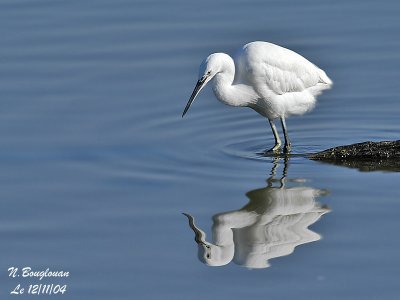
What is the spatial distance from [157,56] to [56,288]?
6.41m

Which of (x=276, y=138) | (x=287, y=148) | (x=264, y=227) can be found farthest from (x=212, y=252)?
(x=276, y=138)

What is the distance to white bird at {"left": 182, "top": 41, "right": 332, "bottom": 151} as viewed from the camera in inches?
456

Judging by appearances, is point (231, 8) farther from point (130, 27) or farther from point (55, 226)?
point (55, 226)

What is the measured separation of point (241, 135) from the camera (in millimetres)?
12367

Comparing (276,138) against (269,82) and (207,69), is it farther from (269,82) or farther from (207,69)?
(207,69)

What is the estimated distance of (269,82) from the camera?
12.0m

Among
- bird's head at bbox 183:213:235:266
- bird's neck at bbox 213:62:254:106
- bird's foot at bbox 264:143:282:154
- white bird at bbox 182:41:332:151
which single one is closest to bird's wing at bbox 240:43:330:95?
white bird at bbox 182:41:332:151

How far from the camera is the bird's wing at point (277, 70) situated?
11.8 metres

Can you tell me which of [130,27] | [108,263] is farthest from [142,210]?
[130,27]

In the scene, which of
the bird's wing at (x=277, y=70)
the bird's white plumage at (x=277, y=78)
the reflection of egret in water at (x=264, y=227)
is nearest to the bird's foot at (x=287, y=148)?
the bird's white plumage at (x=277, y=78)

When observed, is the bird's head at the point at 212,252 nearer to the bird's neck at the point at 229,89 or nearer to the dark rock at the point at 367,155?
the dark rock at the point at 367,155

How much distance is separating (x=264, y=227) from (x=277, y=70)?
277cm

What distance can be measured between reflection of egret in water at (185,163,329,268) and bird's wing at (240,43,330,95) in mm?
1482

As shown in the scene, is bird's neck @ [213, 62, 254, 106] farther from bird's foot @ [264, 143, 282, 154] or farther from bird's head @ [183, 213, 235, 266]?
bird's head @ [183, 213, 235, 266]
